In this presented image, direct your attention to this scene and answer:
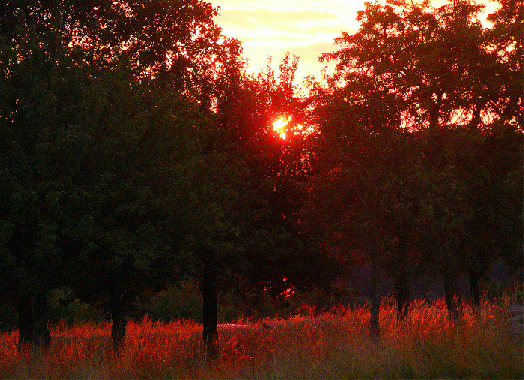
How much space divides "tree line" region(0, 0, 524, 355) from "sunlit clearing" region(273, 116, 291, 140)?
0.31m

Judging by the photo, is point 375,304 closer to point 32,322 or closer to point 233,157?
point 233,157

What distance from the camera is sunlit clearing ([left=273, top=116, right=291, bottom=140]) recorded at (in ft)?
67.5

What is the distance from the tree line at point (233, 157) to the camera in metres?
13.7

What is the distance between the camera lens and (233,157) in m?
19.3

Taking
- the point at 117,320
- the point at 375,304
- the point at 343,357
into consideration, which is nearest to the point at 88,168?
the point at 117,320

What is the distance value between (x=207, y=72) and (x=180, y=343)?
8.73m

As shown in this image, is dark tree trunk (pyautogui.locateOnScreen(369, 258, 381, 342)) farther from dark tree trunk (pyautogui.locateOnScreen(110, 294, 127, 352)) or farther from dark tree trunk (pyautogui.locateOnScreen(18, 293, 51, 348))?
dark tree trunk (pyautogui.locateOnScreen(18, 293, 51, 348))

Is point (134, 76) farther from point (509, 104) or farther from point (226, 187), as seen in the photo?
point (509, 104)

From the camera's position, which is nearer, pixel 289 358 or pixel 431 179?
pixel 289 358

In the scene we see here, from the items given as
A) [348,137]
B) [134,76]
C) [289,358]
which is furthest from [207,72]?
[289,358]

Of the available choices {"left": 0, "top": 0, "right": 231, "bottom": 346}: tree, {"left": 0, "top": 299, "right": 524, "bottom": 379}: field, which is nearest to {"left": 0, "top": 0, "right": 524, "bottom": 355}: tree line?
{"left": 0, "top": 0, "right": 231, "bottom": 346}: tree

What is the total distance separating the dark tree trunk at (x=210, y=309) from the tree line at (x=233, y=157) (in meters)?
0.05

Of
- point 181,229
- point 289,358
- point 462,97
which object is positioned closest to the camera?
point 289,358

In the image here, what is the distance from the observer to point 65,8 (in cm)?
2019
